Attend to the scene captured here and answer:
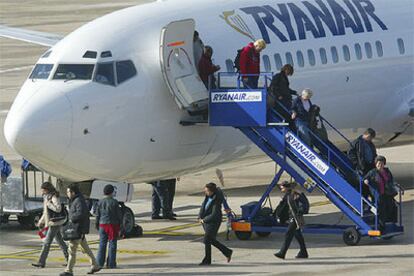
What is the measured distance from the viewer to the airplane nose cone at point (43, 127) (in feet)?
95.3

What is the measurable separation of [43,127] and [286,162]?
572 centimetres

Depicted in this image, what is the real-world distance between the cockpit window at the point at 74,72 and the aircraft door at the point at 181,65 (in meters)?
1.62

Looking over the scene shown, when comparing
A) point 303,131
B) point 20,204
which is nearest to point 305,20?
point 303,131

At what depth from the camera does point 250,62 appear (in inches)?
1245

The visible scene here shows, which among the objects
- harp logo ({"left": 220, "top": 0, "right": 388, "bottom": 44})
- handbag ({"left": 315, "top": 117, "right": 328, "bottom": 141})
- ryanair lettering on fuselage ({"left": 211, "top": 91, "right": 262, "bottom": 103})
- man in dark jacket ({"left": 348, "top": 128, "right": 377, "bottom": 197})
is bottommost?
man in dark jacket ({"left": 348, "top": 128, "right": 377, "bottom": 197})

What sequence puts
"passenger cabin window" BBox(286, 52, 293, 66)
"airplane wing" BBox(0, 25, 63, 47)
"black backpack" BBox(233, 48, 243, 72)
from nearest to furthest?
1. "black backpack" BBox(233, 48, 243, 72)
2. "passenger cabin window" BBox(286, 52, 293, 66)
3. "airplane wing" BBox(0, 25, 63, 47)

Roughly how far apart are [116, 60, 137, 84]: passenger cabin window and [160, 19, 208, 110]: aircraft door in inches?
26.2

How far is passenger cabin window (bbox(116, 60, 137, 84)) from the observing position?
99.2 feet

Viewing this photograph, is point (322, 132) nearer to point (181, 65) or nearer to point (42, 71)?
point (181, 65)

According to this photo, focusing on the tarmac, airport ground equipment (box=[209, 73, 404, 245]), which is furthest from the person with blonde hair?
the tarmac

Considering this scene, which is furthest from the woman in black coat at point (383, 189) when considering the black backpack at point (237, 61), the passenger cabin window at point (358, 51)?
the passenger cabin window at point (358, 51)

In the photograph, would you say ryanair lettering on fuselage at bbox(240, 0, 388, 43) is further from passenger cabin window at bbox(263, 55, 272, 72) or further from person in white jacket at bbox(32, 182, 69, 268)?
person in white jacket at bbox(32, 182, 69, 268)

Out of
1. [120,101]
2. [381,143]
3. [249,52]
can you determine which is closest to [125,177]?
[120,101]

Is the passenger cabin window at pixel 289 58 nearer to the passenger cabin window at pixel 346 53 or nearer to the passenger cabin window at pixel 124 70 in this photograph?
the passenger cabin window at pixel 346 53
